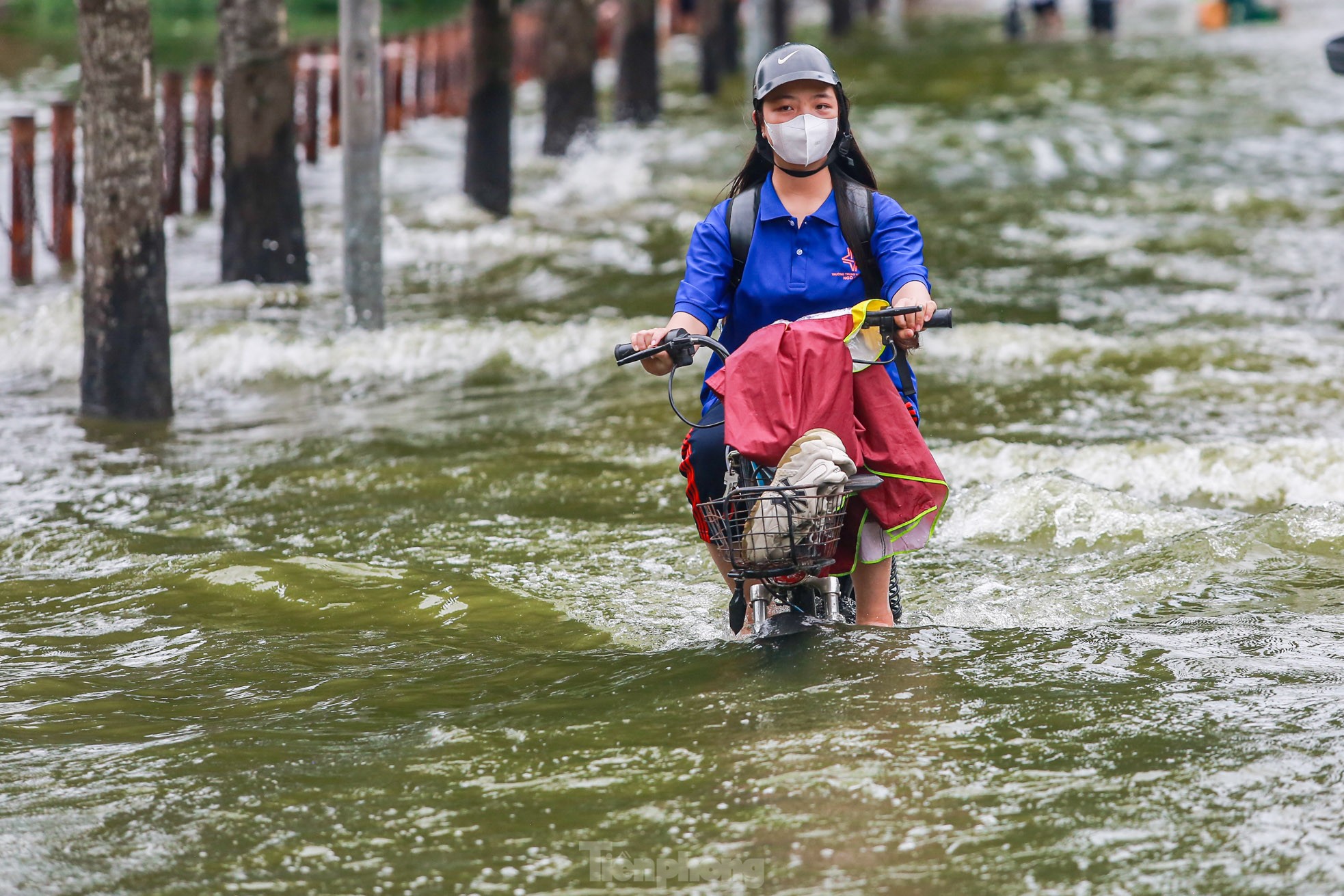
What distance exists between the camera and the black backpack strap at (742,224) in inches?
196

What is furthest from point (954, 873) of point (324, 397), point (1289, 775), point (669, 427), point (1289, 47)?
point (1289, 47)

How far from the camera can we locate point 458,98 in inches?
1213

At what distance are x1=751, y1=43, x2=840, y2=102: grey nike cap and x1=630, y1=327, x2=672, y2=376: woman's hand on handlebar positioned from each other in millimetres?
761

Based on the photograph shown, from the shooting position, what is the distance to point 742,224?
498 centimetres

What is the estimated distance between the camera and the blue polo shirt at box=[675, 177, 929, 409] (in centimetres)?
493

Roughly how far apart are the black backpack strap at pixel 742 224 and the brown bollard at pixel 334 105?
19187 millimetres

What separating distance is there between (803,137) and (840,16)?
3887cm

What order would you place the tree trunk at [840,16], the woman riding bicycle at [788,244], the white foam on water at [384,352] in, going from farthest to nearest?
1. the tree trunk at [840,16]
2. the white foam on water at [384,352]
3. the woman riding bicycle at [788,244]

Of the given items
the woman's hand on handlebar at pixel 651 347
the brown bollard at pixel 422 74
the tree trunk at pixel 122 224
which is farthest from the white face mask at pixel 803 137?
the brown bollard at pixel 422 74

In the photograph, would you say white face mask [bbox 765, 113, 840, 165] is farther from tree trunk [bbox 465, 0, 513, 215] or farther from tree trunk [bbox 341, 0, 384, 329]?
tree trunk [bbox 465, 0, 513, 215]

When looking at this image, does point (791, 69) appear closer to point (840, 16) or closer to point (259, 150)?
point (259, 150)

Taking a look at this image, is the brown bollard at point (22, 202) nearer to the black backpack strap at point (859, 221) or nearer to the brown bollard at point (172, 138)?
the brown bollard at point (172, 138)

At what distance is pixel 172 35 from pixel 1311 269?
1201 inches

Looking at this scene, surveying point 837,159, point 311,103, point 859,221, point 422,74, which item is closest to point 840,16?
point 422,74
